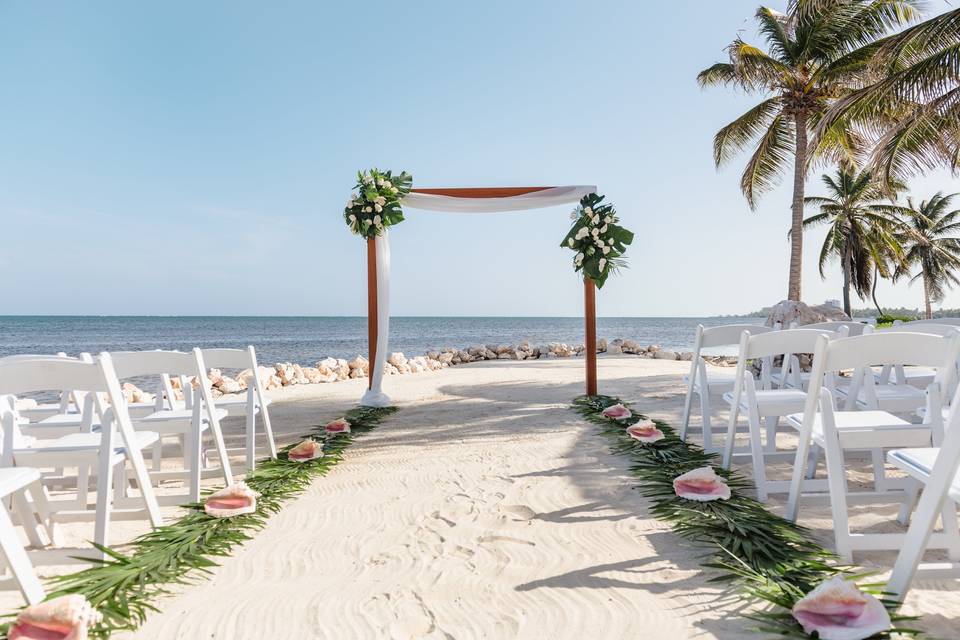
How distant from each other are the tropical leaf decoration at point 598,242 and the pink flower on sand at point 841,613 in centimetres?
557

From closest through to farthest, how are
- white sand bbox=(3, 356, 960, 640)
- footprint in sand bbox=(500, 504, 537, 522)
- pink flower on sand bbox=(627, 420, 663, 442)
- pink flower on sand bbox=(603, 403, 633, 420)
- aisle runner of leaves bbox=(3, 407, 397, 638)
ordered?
white sand bbox=(3, 356, 960, 640) → aisle runner of leaves bbox=(3, 407, 397, 638) → footprint in sand bbox=(500, 504, 537, 522) → pink flower on sand bbox=(627, 420, 663, 442) → pink flower on sand bbox=(603, 403, 633, 420)

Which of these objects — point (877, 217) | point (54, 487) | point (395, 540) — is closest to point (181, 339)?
point (54, 487)

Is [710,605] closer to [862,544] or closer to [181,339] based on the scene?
[862,544]

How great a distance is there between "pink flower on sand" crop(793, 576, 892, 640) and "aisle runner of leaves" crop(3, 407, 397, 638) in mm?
2281

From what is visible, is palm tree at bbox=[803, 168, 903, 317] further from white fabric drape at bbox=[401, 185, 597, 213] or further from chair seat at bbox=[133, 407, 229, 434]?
chair seat at bbox=[133, 407, 229, 434]

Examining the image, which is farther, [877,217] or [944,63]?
[877,217]

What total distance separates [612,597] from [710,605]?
0.35m

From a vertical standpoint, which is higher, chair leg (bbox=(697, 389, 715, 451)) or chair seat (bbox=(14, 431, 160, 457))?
chair seat (bbox=(14, 431, 160, 457))

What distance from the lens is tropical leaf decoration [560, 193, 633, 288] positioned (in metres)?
7.03

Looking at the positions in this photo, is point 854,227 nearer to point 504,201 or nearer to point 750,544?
point 504,201

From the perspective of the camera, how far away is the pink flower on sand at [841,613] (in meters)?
1.56

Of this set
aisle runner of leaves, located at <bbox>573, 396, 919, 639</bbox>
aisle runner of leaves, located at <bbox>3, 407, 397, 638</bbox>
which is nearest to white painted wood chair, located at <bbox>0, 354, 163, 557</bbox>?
aisle runner of leaves, located at <bbox>3, 407, 397, 638</bbox>

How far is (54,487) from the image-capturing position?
151 inches

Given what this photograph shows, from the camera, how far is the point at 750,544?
2355 millimetres
